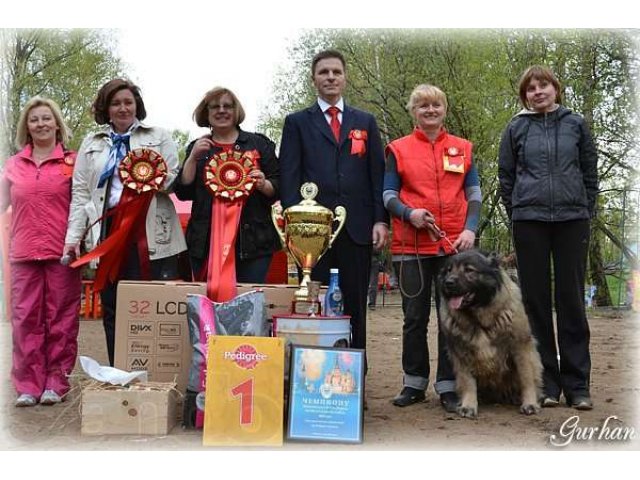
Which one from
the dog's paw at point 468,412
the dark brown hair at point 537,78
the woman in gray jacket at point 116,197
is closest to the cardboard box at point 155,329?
the woman in gray jacket at point 116,197

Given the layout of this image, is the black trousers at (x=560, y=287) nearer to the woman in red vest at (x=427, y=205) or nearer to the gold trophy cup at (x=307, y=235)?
the woman in red vest at (x=427, y=205)

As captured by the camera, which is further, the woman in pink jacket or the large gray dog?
the woman in pink jacket

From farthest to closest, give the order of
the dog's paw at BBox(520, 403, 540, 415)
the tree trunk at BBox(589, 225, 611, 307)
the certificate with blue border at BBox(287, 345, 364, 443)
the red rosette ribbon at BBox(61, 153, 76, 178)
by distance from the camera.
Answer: the tree trunk at BBox(589, 225, 611, 307) < the red rosette ribbon at BBox(61, 153, 76, 178) < the dog's paw at BBox(520, 403, 540, 415) < the certificate with blue border at BBox(287, 345, 364, 443)

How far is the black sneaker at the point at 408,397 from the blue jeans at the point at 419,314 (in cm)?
9

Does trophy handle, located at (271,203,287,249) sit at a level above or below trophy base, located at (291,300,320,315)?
above

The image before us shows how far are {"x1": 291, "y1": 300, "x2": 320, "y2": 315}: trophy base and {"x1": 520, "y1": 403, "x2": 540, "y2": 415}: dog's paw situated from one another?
1330mm

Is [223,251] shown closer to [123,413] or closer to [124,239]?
[124,239]

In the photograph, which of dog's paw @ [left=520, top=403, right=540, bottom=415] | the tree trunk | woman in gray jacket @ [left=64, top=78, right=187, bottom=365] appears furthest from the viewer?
the tree trunk

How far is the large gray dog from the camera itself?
3668 millimetres

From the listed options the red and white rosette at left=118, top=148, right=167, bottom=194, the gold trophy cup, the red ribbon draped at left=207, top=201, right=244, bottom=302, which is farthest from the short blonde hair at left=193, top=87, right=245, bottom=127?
the gold trophy cup

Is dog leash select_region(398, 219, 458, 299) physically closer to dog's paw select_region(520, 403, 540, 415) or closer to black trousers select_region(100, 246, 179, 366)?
dog's paw select_region(520, 403, 540, 415)

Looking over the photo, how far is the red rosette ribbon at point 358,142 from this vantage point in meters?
3.86

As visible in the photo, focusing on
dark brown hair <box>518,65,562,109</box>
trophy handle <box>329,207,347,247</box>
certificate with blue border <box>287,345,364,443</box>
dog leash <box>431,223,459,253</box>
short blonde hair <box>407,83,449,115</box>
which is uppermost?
dark brown hair <box>518,65,562,109</box>

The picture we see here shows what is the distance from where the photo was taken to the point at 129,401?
3275 millimetres
